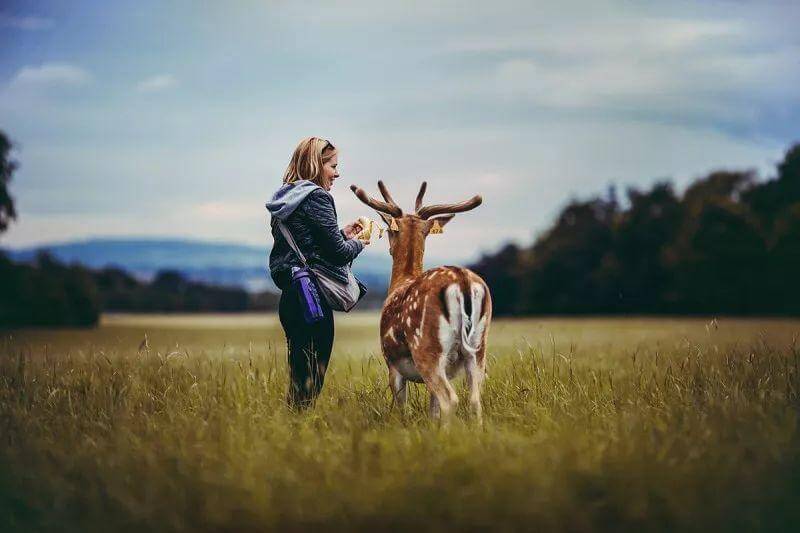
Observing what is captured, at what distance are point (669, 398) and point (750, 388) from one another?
0.90 m

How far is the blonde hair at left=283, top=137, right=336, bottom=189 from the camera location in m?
6.93

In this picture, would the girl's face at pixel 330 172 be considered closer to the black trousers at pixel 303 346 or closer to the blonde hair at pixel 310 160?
the blonde hair at pixel 310 160

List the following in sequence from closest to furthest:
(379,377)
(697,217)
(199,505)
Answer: (199,505), (379,377), (697,217)

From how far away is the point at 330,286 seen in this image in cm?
698

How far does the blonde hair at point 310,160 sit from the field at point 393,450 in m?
2.09

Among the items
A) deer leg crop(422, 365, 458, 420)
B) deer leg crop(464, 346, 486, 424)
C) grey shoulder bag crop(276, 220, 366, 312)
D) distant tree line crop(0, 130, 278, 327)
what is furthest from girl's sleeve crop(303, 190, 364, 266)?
distant tree line crop(0, 130, 278, 327)

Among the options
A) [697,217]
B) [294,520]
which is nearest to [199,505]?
[294,520]

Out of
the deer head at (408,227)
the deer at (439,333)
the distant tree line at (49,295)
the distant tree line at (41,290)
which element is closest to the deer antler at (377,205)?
the deer head at (408,227)

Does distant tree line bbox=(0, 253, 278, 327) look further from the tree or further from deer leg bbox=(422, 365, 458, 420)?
deer leg bbox=(422, 365, 458, 420)

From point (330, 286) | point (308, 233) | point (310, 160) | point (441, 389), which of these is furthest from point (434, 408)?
point (310, 160)

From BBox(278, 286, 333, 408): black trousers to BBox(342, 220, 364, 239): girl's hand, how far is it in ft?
2.43

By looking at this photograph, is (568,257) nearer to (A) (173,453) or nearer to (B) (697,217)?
(B) (697,217)

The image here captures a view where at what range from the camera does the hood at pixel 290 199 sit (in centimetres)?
677

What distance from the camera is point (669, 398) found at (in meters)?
7.35
